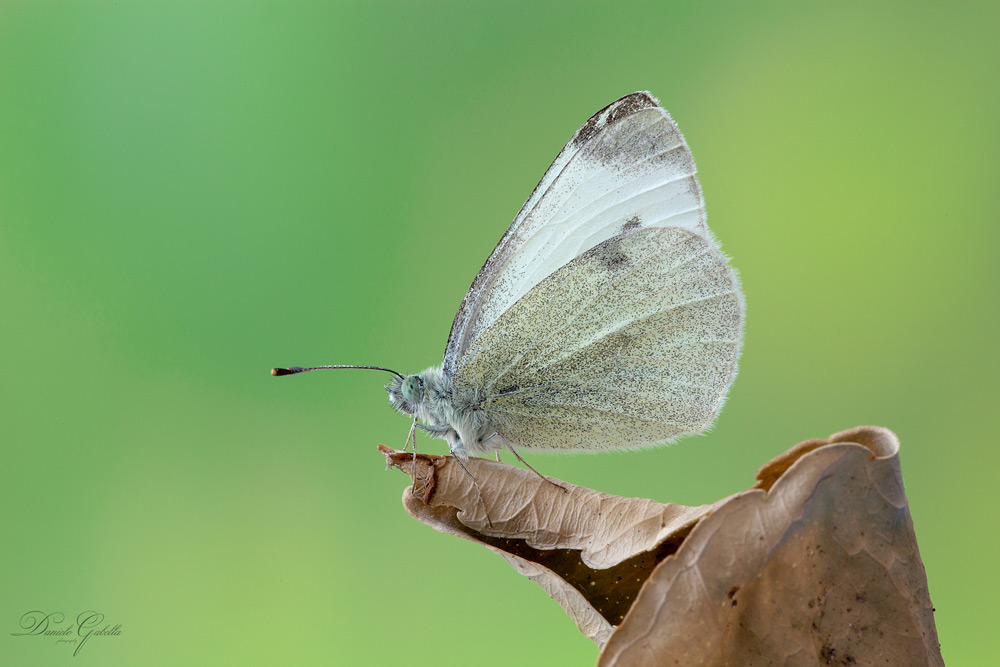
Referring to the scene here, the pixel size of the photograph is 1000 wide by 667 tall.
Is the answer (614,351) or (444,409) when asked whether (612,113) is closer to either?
(614,351)

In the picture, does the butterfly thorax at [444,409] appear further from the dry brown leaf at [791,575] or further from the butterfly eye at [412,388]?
the dry brown leaf at [791,575]

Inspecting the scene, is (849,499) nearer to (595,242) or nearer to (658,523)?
(658,523)

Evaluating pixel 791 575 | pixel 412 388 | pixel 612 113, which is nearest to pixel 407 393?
pixel 412 388

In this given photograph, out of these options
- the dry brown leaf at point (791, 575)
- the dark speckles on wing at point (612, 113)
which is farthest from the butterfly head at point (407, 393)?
the dry brown leaf at point (791, 575)

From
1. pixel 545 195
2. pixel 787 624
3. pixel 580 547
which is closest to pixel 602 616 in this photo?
pixel 580 547

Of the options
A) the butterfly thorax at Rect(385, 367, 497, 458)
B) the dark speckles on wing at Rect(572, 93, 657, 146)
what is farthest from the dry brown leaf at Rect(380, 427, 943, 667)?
the dark speckles on wing at Rect(572, 93, 657, 146)

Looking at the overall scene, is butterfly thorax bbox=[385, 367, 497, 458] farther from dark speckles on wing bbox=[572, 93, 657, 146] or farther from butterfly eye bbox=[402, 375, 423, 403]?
dark speckles on wing bbox=[572, 93, 657, 146]
